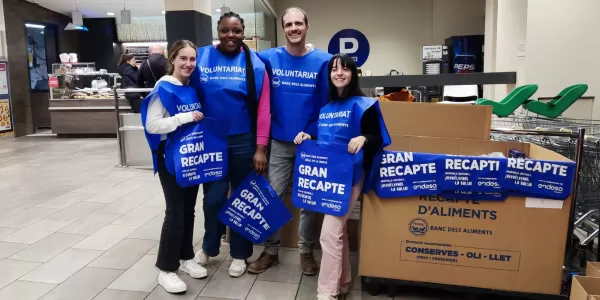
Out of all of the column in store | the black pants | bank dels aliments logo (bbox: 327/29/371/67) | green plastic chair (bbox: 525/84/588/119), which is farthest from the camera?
the column in store

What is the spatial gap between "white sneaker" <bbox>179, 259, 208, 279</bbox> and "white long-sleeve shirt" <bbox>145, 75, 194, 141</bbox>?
83cm

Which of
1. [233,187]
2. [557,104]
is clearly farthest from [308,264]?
[557,104]

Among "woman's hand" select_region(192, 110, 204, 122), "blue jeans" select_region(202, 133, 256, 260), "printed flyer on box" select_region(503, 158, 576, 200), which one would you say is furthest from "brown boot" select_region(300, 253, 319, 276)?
"printed flyer on box" select_region(503, 158, 576, 200)

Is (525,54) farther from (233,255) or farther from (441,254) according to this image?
(233,255)

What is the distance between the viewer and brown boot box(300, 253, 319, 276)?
2584 millimetres

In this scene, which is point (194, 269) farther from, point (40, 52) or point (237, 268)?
point (40, 52)

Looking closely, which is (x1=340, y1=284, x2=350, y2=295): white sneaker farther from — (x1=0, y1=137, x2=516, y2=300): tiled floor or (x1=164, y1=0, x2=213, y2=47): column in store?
(x1=164, y1=0, x2=213, y2=47): column in store

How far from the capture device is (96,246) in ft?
10.2

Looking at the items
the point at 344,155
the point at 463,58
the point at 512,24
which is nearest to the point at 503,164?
the point at 344,155

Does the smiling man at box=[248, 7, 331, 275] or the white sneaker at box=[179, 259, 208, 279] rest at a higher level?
the smiling man at box=[248, 7, 331, 275]

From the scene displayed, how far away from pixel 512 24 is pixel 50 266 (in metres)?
6.00

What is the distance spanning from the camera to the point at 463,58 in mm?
9711

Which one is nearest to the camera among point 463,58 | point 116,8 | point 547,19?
point 547,19

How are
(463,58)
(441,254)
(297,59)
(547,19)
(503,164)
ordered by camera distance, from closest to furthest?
1. (503,164)
2. (441,254)
3. (297,59)
4. (547,19)
5. (463,58)
